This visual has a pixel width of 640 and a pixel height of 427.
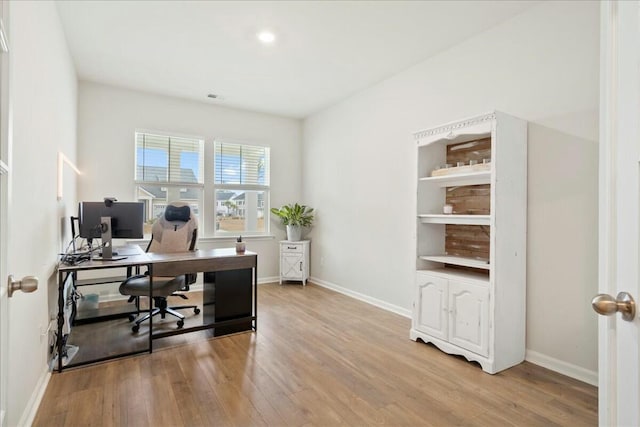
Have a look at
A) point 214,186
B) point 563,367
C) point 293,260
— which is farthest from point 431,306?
point 214,186

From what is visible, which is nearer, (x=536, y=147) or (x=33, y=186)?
(x=33, y=186)

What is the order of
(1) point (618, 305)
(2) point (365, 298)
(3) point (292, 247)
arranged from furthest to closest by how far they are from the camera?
(3) point (292, 247) < (2) point (365, 298) < (1) point (618, 305)

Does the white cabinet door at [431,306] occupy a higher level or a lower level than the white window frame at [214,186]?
lower

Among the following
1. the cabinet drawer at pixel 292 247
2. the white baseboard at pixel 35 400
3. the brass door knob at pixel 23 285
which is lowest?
the white baseboard at pixel 35 400

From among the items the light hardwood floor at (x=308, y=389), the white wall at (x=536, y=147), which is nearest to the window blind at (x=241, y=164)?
the white wall at (x=536, y=147)

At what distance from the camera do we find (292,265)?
576cm

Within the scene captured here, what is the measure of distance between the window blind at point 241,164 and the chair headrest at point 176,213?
5.11 feet

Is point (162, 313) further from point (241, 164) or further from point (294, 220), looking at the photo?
point (241, 164)

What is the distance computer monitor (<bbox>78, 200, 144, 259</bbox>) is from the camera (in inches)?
132

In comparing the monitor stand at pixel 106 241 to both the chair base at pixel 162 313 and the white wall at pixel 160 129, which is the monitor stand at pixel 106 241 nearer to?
the chair base at pixel 162 313

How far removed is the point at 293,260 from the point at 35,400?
12.7 feet

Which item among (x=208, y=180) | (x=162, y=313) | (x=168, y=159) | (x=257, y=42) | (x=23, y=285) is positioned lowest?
(x=162, y=313)

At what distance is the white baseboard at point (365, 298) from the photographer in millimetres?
4137

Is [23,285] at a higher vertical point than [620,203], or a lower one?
lower
